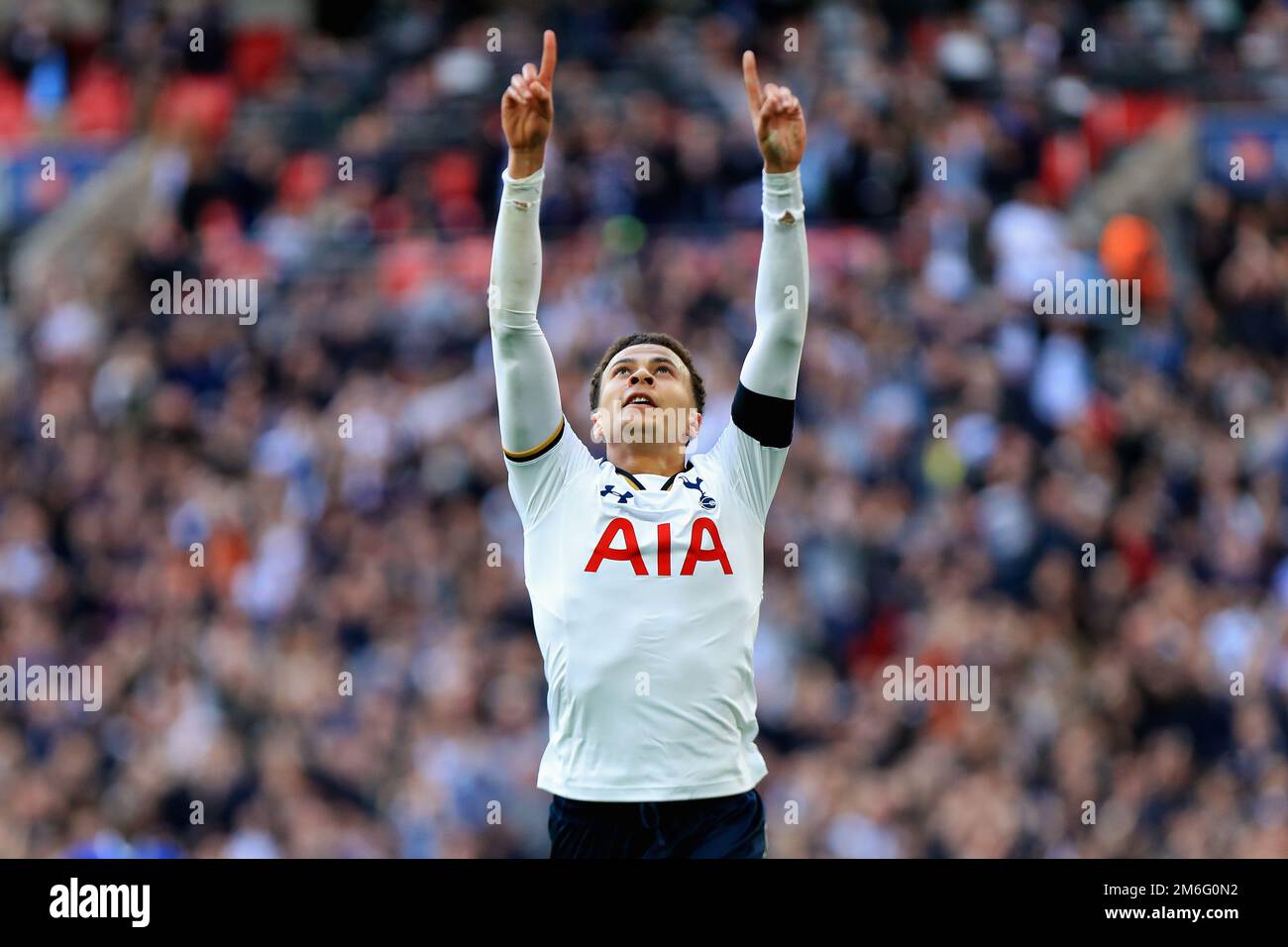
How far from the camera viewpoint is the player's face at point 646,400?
620 centimetres

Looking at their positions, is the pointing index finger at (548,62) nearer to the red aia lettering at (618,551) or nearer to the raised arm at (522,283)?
the raised arm at (522,283)

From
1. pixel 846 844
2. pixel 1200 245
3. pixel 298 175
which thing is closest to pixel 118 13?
pixel 298 175

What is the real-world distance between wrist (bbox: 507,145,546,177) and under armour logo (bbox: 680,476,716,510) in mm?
1037

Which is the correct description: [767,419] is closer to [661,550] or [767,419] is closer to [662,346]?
[662,346]

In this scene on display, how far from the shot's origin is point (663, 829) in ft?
19.2

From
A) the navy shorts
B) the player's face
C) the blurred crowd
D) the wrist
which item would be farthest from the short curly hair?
the blurred crowd

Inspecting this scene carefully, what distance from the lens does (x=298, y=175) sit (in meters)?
16.5

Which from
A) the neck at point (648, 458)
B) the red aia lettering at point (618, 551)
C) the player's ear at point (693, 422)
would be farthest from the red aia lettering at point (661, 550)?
the player's ear at point (693, 422)

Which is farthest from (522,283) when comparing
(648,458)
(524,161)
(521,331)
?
(648,458)

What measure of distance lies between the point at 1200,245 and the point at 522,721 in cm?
625

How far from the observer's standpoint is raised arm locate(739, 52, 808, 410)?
618 cm

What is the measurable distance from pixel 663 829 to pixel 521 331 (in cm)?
153

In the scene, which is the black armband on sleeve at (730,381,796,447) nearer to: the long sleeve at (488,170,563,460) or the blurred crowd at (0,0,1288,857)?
the long sleeve at (488,170,563,460)

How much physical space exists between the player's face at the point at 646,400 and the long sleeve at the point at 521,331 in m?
0.20
